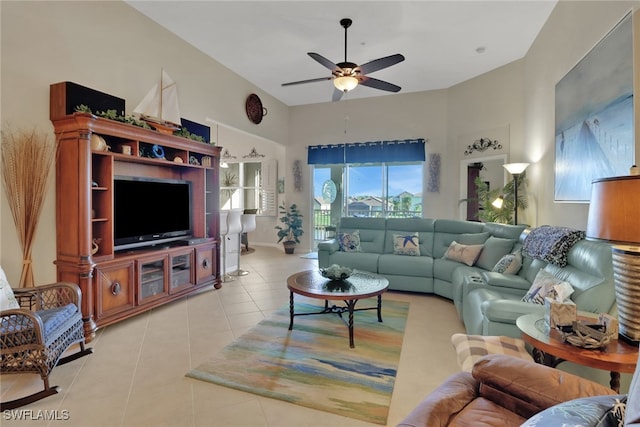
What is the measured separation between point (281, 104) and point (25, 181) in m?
5.14

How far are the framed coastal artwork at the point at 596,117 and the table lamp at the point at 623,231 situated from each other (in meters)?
1.08

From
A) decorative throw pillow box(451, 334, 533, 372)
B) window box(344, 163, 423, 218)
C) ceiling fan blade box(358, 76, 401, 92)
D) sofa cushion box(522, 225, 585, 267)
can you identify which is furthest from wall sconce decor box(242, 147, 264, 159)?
decorative throw pillow box(451, 334, 533, 372)

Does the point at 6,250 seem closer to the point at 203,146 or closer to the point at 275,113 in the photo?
the point at 203,146

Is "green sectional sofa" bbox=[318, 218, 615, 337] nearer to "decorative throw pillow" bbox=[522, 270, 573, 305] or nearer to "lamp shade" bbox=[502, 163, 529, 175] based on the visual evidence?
"decorative throw pillow" bbox=[522, 270, 573, 305]

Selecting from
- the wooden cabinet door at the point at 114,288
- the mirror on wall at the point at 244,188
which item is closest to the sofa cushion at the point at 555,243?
the wooden cabinet door at the point at 114,288

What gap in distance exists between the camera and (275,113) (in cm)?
669

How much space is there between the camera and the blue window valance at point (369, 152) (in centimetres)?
635

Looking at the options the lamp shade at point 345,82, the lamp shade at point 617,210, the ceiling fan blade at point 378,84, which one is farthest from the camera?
the ceiling fan blade at point 378,84

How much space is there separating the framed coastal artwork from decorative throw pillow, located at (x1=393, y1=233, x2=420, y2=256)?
1.71 metres

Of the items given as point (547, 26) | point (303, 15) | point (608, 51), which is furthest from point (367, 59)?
point (608, 51)

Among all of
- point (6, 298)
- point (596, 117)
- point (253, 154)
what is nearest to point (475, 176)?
point (596, 117)

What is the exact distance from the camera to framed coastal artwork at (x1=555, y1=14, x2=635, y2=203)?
2.18 m

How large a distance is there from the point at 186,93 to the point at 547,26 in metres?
4.69

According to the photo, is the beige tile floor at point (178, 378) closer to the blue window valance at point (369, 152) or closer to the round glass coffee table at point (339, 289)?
the round glass coffee table at point (339, 289)
